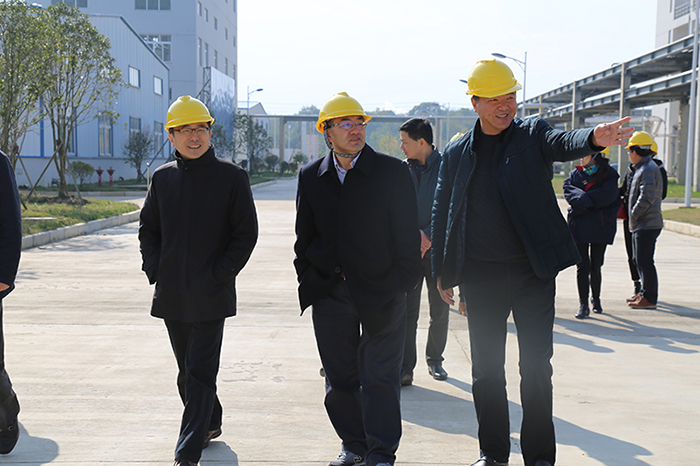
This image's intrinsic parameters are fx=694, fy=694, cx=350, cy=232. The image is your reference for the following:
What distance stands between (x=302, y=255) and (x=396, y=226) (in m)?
0.55

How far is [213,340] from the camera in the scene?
3850mm

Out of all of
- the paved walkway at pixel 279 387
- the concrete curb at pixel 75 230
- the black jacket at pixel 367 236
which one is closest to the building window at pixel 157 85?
the concrete curb at pixel 75 230

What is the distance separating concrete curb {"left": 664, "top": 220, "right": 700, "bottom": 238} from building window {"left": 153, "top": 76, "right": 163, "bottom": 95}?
35860 millimetres

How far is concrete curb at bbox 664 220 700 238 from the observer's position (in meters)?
17.6

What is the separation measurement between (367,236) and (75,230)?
556 inches

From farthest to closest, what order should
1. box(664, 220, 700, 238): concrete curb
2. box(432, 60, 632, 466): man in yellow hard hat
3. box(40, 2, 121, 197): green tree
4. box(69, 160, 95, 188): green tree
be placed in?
box(69, 160, 95, 188): green tree, box(40, 2, 121, 197): green tree, box(664, 220, 700, 238): concrete curb, box(432, 60, 632, 466): man in yellow hard hat

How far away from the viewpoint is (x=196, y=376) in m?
3.77

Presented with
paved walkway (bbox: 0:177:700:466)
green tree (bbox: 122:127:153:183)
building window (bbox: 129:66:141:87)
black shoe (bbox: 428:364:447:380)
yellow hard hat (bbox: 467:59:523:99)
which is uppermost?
building window (bbox: 129:66:141:87)

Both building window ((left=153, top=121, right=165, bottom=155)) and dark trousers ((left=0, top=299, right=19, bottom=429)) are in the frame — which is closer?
dark trousers ((left=0, top=299, right=19, bottom=429))

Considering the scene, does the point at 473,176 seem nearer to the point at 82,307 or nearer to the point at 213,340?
the point at 213,340

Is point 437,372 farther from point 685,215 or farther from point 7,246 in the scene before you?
point 685,215

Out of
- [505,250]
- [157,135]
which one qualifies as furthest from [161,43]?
[505,250]

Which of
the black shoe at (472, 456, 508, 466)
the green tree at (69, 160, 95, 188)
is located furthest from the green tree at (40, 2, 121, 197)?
the black shoe at (472, 456, 508, 466)

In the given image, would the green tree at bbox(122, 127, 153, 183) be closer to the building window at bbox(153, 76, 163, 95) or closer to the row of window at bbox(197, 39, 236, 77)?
the building window at bbox(153, 76, 163, 95)
